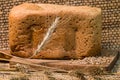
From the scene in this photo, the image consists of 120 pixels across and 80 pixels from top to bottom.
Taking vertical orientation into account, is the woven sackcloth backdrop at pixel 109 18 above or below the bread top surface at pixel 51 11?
below

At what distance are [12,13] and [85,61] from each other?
2.26 feet

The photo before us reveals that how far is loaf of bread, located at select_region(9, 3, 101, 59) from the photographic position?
3.77m

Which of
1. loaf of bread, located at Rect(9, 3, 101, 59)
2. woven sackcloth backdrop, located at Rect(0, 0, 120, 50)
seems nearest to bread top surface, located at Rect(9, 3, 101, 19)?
loaf of bread, located at Rect(9, 3, 101, 59)

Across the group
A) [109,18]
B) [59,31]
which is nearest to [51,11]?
[59,31]

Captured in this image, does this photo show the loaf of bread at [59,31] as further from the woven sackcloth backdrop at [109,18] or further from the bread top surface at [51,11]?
the woven sackcloth backdrop at [109,18]

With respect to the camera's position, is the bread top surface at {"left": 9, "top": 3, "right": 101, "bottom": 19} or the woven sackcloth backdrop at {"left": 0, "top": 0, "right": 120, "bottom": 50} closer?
the bread top surface at {"left": 9, "top": 3, "right": 101, "bottom": 19}

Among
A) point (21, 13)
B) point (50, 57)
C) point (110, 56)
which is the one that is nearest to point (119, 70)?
point (110, 56)

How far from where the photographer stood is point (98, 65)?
11.8 feet

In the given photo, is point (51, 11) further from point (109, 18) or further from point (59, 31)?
point (109, 18)

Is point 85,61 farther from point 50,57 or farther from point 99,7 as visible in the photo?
point 99,7

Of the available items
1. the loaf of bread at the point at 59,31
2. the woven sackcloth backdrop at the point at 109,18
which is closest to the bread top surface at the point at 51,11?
the loaf of bread at the point at 59,31

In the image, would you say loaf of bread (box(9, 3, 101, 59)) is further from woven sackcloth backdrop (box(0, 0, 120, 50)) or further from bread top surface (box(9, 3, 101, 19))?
woven sackcloth backdrop (box(0, 0, 120, 50))

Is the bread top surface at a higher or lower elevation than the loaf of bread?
higher

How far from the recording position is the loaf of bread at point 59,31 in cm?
377
